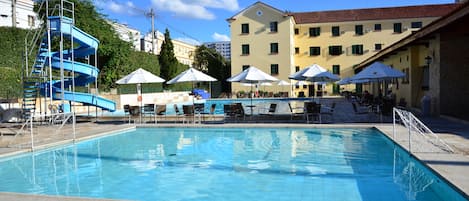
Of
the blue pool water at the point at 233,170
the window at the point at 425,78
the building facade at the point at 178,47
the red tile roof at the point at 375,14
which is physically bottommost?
the blue pool water at the point at 233,170

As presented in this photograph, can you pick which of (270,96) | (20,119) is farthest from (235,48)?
(20,119)

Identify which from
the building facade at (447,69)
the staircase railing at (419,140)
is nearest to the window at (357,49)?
the building facade at (447,69)

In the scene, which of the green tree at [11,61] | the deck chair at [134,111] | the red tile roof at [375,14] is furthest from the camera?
the red tile roof at [375,14]

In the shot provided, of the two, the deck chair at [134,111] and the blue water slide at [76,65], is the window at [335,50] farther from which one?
the deck chair at [134,111]

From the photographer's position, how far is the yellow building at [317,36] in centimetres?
4188

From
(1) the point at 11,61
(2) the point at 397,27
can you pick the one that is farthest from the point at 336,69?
(1) the point at 11,61

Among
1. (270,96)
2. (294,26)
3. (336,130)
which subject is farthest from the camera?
(294,26)

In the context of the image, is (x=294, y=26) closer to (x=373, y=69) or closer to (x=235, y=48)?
(x=235, y=48)

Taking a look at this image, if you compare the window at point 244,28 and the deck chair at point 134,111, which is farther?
the window at point 244,28

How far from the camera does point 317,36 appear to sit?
144 feet

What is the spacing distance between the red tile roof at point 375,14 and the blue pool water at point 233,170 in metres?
33.8

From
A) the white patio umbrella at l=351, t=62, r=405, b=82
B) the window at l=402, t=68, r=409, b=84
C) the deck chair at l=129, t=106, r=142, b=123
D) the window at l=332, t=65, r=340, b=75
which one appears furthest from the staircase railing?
the window at l=332, t=65, r=340, b=75

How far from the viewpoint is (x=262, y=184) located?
6859 mm

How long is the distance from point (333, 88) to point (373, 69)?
2865cm
